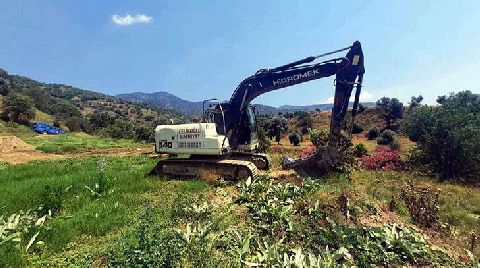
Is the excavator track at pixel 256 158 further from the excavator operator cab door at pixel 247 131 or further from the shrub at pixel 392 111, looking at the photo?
the shrub at pixel 392 111

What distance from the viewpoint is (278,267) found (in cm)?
670

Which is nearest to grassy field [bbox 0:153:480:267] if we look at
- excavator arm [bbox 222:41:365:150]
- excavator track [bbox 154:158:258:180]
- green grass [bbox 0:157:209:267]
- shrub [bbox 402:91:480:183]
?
green grass [bbox 0:157:209:267]

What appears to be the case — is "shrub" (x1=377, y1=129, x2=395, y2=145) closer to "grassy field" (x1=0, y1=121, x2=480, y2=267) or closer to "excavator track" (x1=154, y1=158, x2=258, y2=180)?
"grassy field" (x1=0, y1=121, x2=480, y2=267)

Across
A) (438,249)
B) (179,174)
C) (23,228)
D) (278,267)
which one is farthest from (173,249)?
(179,174)

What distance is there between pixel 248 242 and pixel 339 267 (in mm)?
1771

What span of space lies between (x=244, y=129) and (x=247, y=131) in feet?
0.51

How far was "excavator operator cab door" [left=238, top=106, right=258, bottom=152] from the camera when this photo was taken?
1669 centimetres

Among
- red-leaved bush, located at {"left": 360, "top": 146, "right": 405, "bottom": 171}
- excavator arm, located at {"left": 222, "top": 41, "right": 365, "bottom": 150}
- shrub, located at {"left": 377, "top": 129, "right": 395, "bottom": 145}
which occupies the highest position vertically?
excavator arm, located at {"left": 222, "top": 41, "right": 365, "bottom": 150}

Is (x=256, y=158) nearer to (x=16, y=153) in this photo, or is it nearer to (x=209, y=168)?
(x=209, y=168)

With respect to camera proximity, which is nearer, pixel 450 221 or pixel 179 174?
pixel 450 221

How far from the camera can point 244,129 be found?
16.9 meters

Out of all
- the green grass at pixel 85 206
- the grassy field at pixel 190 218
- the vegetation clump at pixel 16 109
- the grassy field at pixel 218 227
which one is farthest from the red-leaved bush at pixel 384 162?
the vegetation clump at pixel 16 109

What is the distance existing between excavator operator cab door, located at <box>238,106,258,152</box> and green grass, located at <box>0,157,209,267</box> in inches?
152

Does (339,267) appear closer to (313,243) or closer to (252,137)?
(313,243)
